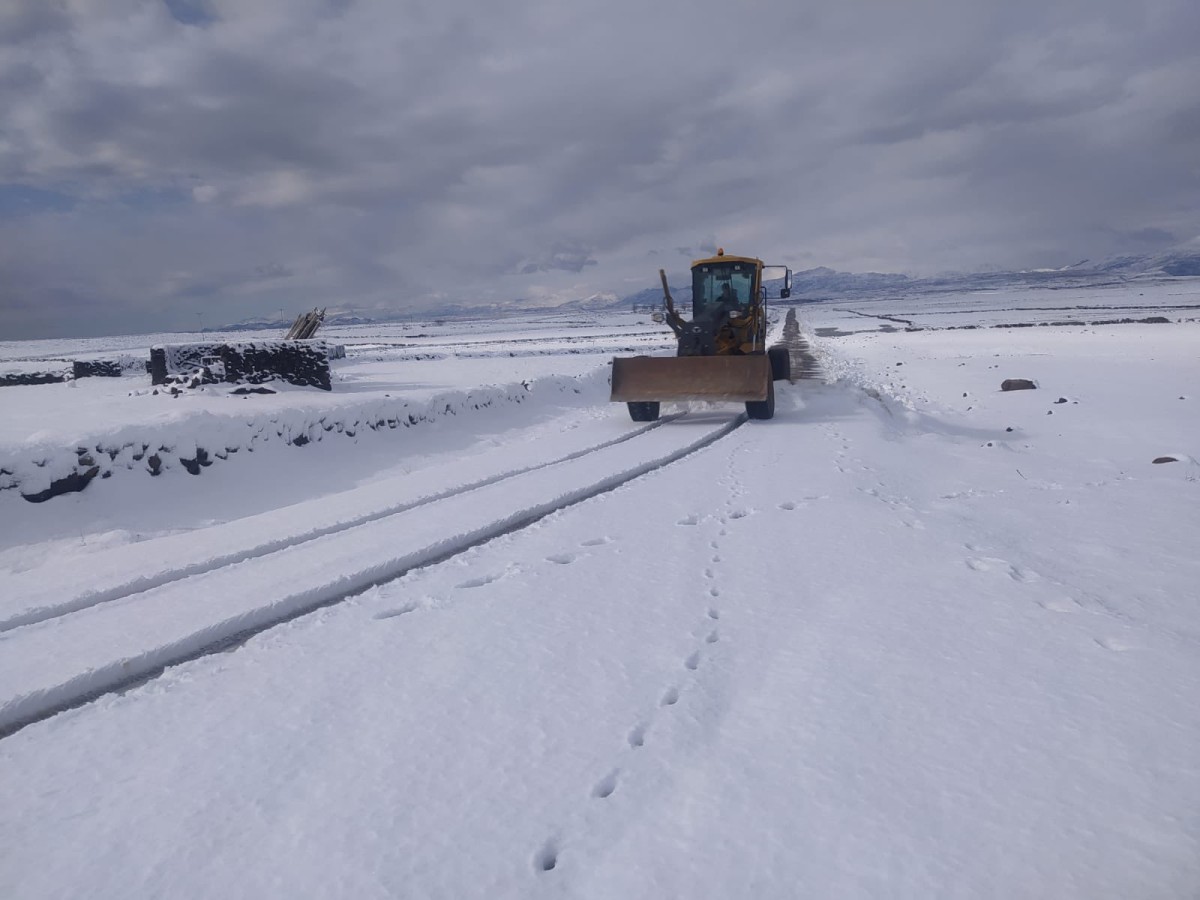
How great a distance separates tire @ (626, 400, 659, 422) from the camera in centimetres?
1288

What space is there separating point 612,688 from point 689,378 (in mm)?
9597

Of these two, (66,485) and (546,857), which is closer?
(546,857)

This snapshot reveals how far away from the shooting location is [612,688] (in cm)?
317

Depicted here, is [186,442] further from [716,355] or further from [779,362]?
[779,362]

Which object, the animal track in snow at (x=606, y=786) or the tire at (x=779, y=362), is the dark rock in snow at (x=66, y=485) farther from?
the tire at (x=779, y=362)

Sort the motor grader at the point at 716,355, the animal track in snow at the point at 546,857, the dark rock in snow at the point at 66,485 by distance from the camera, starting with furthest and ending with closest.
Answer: the motor grader at the point at 716,355
the dark rock in snow at the point at 66,485
the animal track in snow at the point at 546,857

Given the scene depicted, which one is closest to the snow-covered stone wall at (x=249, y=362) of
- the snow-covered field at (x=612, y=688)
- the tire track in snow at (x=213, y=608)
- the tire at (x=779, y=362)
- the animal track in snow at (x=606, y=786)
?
the snow-covered field at (x=612, y=688)

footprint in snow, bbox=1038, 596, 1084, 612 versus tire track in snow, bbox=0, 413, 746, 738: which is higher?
tire track in snow, bbox=0, 413, 746, 738

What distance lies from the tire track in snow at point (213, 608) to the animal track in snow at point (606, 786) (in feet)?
7.87

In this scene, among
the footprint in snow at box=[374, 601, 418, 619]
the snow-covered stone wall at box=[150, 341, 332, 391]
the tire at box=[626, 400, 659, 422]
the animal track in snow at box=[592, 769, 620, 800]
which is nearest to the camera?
the animal track in snow at box=[592, 769, 620, 800]

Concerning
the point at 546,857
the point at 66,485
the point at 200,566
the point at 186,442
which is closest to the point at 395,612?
the point at 200,566

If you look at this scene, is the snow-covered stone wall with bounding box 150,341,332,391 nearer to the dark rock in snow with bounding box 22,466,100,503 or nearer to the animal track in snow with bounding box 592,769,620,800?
the dark rock in snow with bounding box 22,466,100,503

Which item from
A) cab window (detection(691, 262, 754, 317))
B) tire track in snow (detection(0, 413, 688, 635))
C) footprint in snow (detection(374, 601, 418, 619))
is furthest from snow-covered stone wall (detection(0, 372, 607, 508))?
cab window (detection(691, 262, 754, 317))

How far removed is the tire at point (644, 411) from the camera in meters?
12.9
